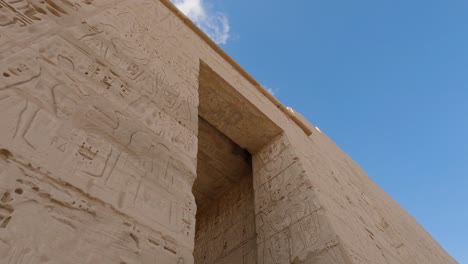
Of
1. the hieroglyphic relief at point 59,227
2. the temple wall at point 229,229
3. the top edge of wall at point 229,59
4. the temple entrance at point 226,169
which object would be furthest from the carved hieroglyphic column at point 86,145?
the temple wall at point 229,229

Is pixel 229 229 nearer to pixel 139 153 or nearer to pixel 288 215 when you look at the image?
pixel 288 215

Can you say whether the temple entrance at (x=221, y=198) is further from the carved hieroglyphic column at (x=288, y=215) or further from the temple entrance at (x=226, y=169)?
the carved hieroglyphic column at (x=288, y=215)

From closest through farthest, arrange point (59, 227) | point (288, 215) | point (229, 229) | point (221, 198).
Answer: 1. point (59, 227)
2. point (288, 215)
3. point (229, 229)
4. point (221, 198)

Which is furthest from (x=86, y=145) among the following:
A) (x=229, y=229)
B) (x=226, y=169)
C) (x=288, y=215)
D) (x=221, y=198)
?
(x=221, y=198)

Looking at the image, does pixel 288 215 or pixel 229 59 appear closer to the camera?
pixel 288 215

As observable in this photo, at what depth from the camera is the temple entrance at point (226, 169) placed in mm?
4051

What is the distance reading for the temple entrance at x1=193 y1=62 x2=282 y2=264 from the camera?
4051mm

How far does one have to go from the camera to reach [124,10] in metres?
3.07

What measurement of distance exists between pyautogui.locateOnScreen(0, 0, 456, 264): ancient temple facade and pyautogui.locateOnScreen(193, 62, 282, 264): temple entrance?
0.02 m

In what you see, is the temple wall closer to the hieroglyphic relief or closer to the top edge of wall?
the top edge of wall

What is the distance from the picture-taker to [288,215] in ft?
10.8

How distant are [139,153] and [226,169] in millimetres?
3117

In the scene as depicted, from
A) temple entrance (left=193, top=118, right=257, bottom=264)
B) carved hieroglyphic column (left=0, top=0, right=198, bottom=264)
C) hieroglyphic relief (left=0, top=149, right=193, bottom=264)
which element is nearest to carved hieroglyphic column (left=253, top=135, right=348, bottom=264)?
temple entrance (left=193, top=118, right=257, bottom=264)

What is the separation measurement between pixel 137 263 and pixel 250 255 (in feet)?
8.22
